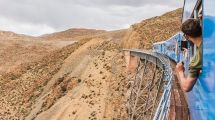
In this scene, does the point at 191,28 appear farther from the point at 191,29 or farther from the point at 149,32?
the point at 149,32

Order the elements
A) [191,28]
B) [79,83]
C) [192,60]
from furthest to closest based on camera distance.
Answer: [79,83]
[192,60]
[191,28]

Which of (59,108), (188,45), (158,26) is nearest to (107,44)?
(158,26)

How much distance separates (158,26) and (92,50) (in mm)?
18879

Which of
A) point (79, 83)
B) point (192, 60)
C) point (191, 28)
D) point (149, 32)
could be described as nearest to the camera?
point (191, 28)

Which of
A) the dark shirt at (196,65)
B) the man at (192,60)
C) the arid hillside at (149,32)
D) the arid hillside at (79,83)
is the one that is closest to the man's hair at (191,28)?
the man at (192,60)

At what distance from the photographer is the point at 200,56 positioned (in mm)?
6250

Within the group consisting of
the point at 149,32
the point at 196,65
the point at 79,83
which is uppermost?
the point at 196,65

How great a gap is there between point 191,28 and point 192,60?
15.3 inches

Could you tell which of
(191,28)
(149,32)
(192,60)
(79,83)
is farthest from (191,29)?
(149,32)

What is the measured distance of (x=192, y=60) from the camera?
6230 millimetres

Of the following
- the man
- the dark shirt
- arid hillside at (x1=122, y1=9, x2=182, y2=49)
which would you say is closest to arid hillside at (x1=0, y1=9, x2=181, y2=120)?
arid hillside at (x1=122, y1=9, x2=182, y2=49)

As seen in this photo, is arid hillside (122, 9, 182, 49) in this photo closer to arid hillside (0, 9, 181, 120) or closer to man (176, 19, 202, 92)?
arid hillside (0, 9, 181, 120)

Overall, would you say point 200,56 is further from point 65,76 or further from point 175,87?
point 65,76

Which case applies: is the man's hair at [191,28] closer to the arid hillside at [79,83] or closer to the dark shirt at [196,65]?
the dark shirt at [196,65]
